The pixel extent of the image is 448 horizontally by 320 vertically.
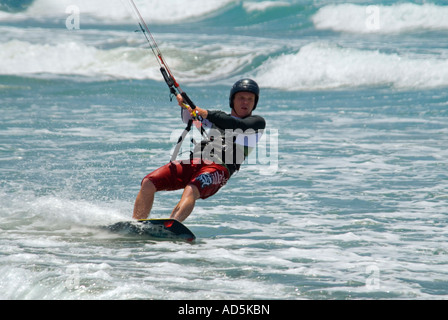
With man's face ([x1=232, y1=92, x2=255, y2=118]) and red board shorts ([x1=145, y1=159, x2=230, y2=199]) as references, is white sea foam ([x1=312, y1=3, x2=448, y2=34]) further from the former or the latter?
red board shorts ([x1=145, y1=159, x2=230, y2=199])

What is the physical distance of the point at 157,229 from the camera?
6.23 m

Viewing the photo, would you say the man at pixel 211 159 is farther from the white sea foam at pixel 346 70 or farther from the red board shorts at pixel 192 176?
the white sea foam at pixel 346 70

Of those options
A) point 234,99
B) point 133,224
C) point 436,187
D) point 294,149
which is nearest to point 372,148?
point 294,149

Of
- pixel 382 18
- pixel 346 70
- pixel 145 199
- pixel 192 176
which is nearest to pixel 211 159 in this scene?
pixel 192 176

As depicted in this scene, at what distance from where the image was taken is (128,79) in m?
20.4

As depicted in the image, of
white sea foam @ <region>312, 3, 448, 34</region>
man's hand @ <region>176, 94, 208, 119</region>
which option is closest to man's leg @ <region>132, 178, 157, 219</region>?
man's hand @ <region>176, 94, 208, 119</region>

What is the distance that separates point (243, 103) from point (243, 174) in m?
2.78

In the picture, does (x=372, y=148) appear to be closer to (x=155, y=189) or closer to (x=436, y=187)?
(x=436, y=187)

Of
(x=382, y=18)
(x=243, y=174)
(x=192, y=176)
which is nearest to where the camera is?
(x=192, y=176)

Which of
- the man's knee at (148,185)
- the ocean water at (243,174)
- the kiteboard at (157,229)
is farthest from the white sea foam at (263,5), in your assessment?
the kiteboard at (157,229)

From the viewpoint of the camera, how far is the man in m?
6.42

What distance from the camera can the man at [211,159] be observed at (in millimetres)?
6418

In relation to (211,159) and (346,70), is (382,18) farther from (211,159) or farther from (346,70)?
(211,159)
